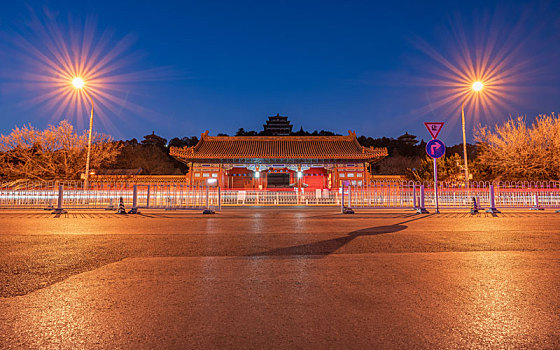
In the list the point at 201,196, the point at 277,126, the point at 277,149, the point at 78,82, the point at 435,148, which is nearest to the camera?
the point at 435,148

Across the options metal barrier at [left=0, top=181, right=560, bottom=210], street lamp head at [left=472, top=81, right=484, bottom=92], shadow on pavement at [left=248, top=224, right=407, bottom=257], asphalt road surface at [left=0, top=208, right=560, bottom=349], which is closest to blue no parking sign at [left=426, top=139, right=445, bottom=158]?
metal barrier at [left=0, top=181, right=560, bottom=210]

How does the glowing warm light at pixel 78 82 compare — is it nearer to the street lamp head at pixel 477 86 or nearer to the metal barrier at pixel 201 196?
the metal barrier at pixel 201 196

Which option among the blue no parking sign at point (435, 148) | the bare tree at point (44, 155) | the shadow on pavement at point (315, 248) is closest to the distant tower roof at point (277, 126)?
the bare tree at point (44, 155)

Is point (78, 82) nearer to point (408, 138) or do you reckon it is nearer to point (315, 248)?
point (315, 248)

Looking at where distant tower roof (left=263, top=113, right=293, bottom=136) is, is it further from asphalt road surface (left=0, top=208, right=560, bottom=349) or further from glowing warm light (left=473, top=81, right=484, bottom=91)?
asphalt road surface (left=0, top=208, right=560, bottom=349)

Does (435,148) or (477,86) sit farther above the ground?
(477,86)

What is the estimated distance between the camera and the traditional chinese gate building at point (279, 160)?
2847 cm

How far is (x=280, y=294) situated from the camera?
2.75 metres

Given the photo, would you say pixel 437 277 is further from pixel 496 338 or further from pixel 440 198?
pixel 440 198

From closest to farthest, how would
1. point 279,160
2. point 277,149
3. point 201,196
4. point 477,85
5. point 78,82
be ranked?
1. point 201,196
2. point 477,85
3. point 78,82
4. point 279,160
5. point 277,149

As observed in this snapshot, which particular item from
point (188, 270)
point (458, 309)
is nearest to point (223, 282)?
point (188, 270)

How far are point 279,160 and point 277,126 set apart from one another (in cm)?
3167

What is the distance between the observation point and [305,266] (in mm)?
3740

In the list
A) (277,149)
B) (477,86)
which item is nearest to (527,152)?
(477,86)
